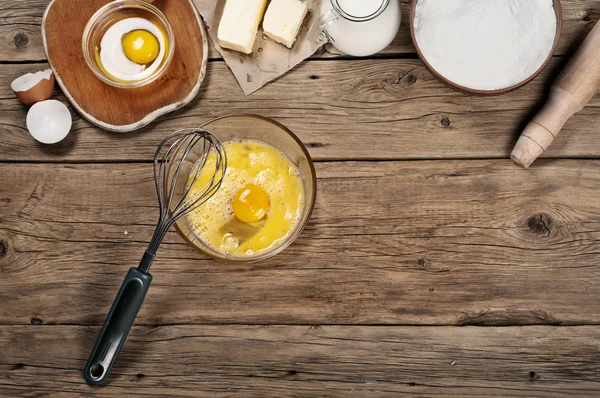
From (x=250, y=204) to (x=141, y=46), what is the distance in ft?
1.28

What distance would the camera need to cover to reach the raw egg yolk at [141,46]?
1204mm

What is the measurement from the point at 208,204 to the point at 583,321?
0.76m

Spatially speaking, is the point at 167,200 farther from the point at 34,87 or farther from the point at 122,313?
the point at 34,87

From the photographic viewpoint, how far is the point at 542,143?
3.70 ft

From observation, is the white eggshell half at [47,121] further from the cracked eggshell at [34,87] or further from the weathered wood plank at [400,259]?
the weathered wood plank at [400,259]

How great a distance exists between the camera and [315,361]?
1.20 metres

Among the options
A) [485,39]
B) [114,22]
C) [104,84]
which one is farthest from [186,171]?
[485,39]

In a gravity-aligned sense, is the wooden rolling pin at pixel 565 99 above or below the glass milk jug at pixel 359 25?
below

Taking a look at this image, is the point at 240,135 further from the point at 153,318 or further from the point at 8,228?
the point at 8,228

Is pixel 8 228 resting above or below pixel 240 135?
below

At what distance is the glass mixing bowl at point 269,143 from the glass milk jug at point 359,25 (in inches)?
8.0

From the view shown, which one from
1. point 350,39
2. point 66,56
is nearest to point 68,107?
point 66,56

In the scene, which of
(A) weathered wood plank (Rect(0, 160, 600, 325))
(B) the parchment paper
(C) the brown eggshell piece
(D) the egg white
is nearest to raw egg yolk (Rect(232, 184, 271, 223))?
(A) weathered wood plank (Rect(0, 160, 600, 325))

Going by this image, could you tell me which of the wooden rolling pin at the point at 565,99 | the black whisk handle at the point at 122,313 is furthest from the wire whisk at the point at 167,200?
the wooden rolling pin at the point at 565,99
